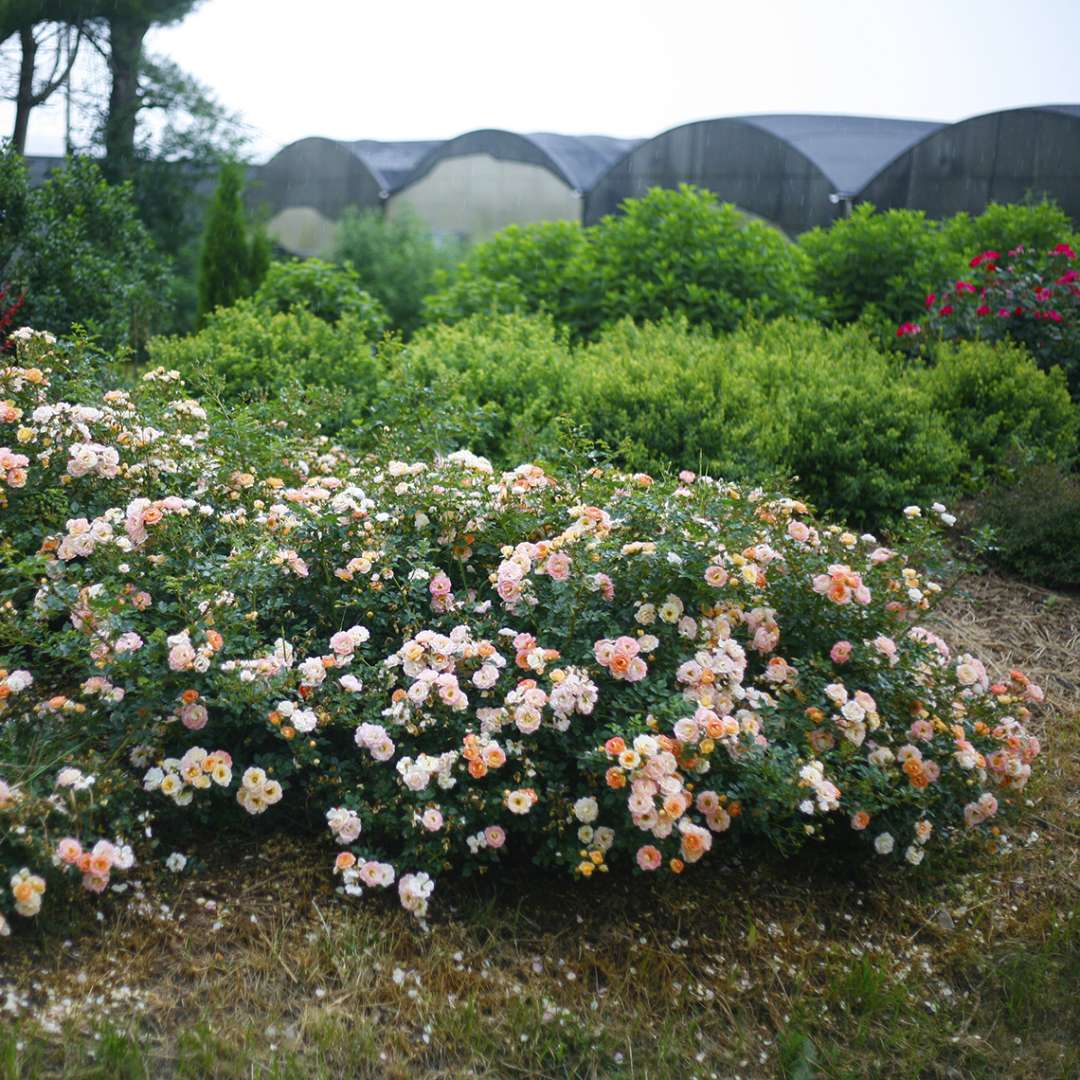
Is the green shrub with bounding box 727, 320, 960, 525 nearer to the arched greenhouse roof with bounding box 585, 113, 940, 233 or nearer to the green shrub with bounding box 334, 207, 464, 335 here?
the arched greenhouse roof with bounding box 585, 113, 940, 233

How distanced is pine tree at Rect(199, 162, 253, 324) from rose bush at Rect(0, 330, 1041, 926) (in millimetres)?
8301

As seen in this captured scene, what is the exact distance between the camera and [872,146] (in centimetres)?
1298

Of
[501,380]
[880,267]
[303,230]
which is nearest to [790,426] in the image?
[501,380]

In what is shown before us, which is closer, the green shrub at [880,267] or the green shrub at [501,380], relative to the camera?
the green shrub at [501,380]

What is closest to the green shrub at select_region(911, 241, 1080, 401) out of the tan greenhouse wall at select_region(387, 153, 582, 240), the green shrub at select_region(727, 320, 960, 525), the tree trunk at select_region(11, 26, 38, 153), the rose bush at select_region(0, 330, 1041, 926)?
the green shrub at select_region(727, 320, 960, 525)

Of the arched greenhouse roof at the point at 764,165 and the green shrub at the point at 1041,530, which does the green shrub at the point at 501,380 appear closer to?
the green shrub at the point at 1041,530

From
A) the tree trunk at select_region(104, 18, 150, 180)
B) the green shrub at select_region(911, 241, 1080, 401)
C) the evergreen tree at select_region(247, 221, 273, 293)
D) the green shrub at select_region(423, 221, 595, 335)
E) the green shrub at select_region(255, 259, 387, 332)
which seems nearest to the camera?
the green shrub at select_region(911, 241, 1080, 401)

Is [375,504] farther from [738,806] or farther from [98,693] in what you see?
[738,806]

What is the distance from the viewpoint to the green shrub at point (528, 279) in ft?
27.6

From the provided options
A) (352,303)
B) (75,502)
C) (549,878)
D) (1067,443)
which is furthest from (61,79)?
(549,878)

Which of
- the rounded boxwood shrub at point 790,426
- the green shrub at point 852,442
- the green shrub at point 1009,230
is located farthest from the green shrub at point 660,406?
the green shrub at point 1009,230

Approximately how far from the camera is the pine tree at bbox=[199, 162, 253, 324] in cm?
1097

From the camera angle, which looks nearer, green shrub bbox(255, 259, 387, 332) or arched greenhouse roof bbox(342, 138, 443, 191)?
green shrub bbox(255, 259, 387, 332)

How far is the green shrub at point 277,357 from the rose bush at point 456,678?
260 centimetres
